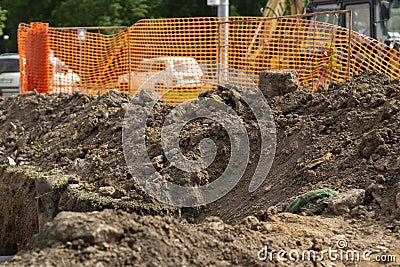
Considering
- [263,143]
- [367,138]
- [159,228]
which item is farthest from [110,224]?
[263,143]

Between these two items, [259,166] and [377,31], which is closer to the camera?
[259,166]

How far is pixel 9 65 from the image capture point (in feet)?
75.0

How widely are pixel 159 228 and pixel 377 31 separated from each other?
11045mm

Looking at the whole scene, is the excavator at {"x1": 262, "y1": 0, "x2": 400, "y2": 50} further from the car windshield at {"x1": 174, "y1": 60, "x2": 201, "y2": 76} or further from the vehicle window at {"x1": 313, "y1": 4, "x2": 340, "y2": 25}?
the car windshield at {"x1": 174, "y1": 60, "x2": 201, "y2": 76}

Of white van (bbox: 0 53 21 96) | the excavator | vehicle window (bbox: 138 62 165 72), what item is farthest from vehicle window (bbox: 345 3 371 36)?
white van (bbox: 0 53 21 96)

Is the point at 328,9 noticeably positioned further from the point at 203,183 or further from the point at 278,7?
the point at 203,183

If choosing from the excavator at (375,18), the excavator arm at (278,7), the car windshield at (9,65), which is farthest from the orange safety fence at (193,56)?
the car windshield at (9,65)

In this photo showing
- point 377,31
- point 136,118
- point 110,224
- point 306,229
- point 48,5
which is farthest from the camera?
point 48,5

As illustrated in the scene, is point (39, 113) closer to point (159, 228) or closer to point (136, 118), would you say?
point (136, 118)

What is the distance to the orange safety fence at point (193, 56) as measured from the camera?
12.0 m

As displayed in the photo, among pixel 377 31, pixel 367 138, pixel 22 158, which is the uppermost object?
pixel 377 31

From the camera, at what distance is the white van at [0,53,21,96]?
22016 millimetres

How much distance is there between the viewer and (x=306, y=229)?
638 centimetres

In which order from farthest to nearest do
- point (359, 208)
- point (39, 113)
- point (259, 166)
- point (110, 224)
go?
point (39, 113) < point (259, 166) < point (359, 208) < point (110, 224)
